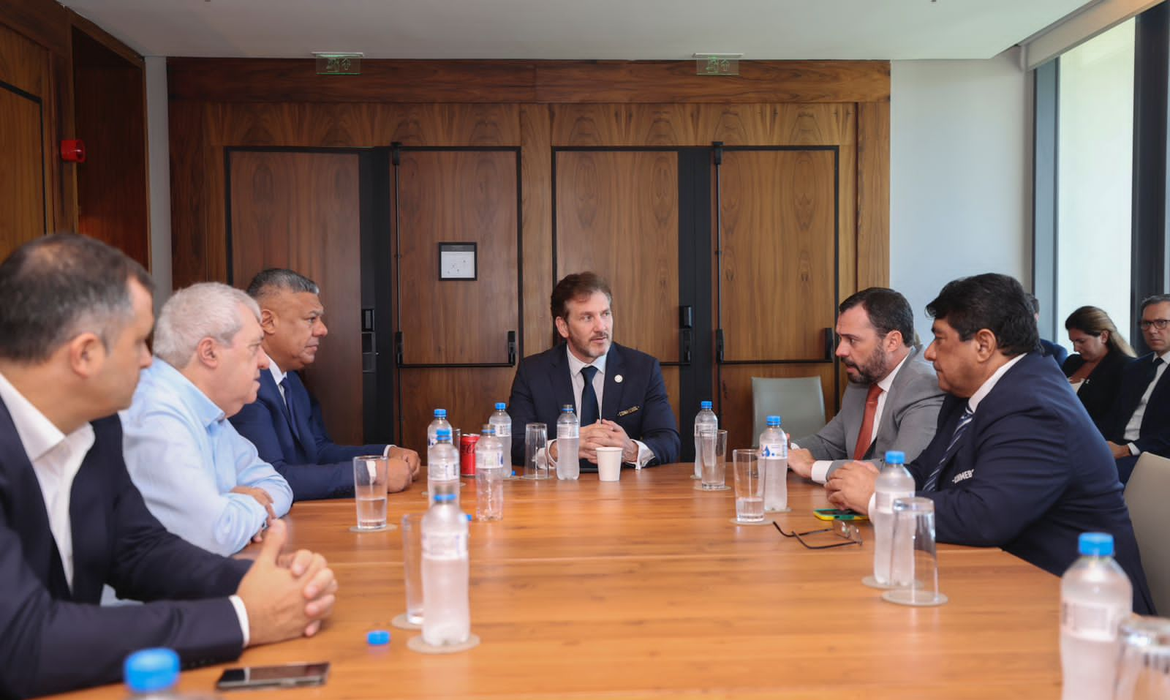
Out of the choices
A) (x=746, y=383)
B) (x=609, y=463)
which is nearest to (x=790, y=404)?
(x=746, y=383)

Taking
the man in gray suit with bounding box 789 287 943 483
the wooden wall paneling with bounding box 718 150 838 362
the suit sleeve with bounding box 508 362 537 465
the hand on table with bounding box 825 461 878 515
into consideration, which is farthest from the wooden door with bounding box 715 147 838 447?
the hand on table with bounding box 825 461 878 515

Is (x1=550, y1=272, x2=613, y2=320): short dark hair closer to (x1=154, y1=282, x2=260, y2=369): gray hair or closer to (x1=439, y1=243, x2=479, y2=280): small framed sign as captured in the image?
(x1=154, y1=282, x2=260, y2=369): gray hair

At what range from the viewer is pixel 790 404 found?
6230 mm

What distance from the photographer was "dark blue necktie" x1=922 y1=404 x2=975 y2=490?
2664mm

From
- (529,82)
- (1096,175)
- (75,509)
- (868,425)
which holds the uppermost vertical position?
(529,82)

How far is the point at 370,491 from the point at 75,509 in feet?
2.93

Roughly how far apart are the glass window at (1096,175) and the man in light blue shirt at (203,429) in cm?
517

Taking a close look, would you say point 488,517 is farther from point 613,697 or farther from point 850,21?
point 850,21

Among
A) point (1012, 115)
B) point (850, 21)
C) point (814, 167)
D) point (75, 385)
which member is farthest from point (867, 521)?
point (1012, 115)

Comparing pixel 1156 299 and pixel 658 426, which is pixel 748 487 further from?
pixel 1156 299

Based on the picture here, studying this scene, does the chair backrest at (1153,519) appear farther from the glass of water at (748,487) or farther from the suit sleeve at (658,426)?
the suit sleeve at (658,426)

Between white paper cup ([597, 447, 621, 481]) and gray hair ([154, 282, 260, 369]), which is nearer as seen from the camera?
gray hair ([154, 282, 260, 369])

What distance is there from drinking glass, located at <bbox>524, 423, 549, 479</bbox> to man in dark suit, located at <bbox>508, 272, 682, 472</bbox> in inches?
19.8

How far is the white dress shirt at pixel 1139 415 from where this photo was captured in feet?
16.3
